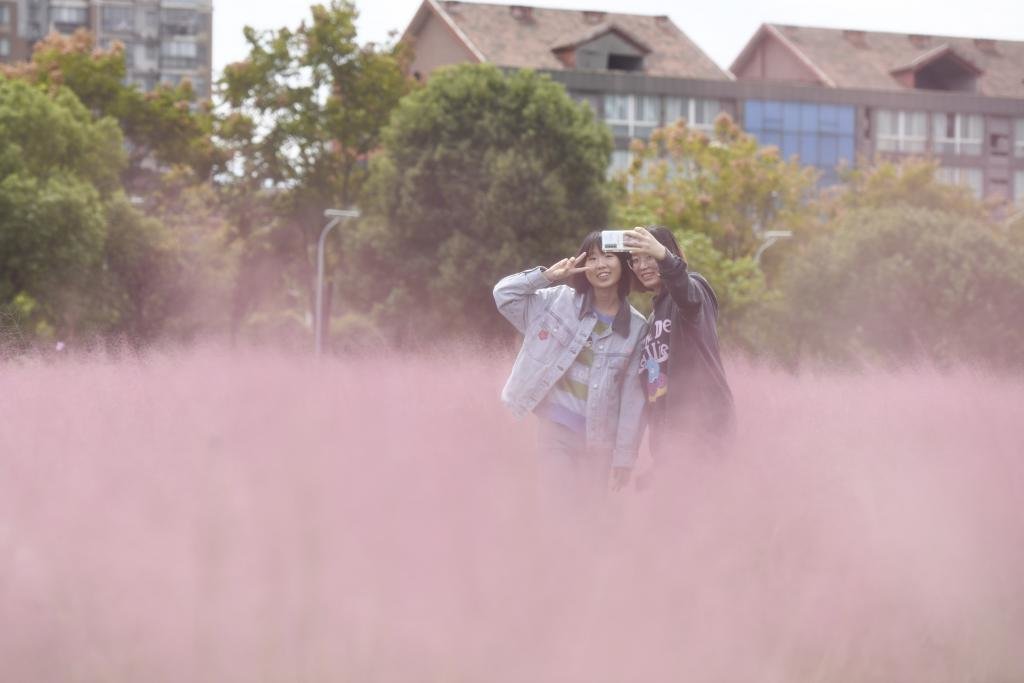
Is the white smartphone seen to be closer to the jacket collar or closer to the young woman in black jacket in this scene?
the young woman in black jacket

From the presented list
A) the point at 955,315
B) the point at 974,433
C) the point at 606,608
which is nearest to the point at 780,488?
the point at 606,608

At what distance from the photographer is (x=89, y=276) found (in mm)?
35906

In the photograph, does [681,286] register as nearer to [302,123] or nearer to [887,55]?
[302,123]

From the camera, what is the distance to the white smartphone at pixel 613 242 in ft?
19.2

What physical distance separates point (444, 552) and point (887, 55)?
80.2 m

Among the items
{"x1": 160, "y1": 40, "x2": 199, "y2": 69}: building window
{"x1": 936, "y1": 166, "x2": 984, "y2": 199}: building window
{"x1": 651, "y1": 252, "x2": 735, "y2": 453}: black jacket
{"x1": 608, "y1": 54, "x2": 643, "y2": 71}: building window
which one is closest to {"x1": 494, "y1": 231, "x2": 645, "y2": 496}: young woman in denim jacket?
{"x1": 651, "y1": 252, "x2": 735, "y2": 453}: black jacket

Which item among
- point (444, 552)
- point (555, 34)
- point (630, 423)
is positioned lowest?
point (444, 552)

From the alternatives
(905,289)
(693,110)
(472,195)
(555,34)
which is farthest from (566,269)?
(693,110)

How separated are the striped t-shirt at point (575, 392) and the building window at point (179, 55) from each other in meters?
109

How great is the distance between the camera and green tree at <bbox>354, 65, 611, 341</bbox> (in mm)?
35688

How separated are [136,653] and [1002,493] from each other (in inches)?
120

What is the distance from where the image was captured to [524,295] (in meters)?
6.14

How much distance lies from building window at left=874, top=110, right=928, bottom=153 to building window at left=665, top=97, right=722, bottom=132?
8603mm

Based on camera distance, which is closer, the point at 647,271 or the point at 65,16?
the point at 647,271
